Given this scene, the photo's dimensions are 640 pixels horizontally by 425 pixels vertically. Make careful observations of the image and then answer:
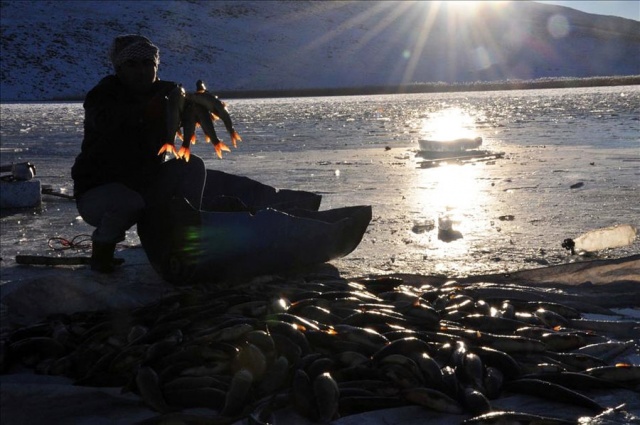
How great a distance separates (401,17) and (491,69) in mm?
19946

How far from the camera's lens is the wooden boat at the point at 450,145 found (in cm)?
1516

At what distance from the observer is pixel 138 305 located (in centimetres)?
514

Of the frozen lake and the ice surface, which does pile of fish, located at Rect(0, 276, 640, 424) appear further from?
the frozen lake

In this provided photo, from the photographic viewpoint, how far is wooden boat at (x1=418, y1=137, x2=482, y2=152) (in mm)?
15164

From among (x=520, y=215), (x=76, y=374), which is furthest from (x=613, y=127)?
(x=76, y=374)

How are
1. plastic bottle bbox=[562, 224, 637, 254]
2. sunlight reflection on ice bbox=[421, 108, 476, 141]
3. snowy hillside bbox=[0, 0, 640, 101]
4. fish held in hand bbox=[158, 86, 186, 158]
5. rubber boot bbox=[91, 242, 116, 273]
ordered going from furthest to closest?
snowy hillside bbox=[0, 0, 640, 101] < sunlight reflection on ice bbox=[421, 108, 476, 141] < plastic bottle bbox=[562, 224, 637, 254] < rubber boot bbox=[91, 242, 116, 273] < fish held in hand bbox=[158, 86, 186, 158]

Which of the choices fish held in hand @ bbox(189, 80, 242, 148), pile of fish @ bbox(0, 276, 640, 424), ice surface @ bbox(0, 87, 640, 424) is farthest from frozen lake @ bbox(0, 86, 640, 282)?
pile of fish @ bbox(0, 276, 640, 424)

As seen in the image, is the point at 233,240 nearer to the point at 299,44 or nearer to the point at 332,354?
the point at 332,354

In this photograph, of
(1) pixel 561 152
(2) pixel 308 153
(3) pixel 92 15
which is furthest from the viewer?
(3) pixel 92 15

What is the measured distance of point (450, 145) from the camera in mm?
15234

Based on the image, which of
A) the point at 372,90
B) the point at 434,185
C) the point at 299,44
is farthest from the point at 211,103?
the point at 299,44

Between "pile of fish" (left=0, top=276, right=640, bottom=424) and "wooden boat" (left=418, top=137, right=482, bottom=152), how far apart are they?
10.3 metres

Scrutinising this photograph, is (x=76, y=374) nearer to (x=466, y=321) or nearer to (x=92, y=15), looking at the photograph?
(x=466, y=321)

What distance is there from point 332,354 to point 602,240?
3.68 meters
